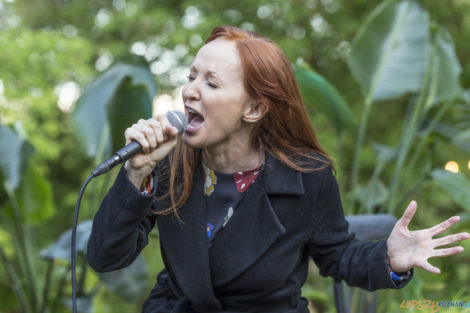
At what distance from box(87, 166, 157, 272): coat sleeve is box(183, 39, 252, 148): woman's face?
18cm

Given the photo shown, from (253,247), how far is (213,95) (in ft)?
1.31

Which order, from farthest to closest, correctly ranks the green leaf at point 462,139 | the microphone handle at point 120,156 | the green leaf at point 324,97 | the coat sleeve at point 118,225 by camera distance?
the green leaf at point 462,139 < the green leaf at point 324,97 < the coat sleeve at point 118,225 < the microphone handle at point 120,156

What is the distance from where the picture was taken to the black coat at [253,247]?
4.25 feet

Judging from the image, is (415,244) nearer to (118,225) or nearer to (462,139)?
(118,225)

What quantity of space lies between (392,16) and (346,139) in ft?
9.42

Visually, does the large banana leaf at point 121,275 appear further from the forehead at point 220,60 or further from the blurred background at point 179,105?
the forehead at point 220,60

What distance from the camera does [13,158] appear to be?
260cm

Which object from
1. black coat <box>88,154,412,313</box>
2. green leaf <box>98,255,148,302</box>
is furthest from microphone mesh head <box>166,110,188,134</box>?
green leaf <box>98,255,148,302</box>

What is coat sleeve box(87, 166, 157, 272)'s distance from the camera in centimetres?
120

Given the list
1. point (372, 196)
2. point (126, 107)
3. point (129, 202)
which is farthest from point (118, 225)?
point (372, 196)

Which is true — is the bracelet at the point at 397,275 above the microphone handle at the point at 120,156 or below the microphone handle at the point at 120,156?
below

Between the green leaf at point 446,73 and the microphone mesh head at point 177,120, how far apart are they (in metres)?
2.22

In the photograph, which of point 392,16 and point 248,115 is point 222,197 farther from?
point 392,16

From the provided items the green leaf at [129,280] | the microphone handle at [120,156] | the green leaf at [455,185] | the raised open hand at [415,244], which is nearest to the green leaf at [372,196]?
the green leaf at [455,185]
